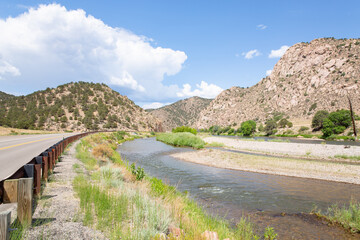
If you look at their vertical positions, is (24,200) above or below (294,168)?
above

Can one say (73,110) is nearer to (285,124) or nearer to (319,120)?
(285,124)

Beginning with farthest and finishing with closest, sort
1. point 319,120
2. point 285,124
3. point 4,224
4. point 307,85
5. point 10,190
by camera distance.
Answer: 1. point 307,85
2. point 285,124
3. point 319,120
4. point 10,190
5. point 4,224

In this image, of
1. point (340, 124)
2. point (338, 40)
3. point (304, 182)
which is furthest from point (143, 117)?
point (338, 40)

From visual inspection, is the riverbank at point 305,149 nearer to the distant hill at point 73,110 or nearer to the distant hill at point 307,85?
the distant hill at point 73,110

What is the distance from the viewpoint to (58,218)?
448cm

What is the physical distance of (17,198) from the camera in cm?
369

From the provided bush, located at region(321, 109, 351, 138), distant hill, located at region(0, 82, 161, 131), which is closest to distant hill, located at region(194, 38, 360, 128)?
bush, located at region(321, 109, 351, 138)

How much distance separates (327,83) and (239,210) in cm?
11114

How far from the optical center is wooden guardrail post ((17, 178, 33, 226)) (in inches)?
146

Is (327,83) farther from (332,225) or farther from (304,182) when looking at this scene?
(332,225)

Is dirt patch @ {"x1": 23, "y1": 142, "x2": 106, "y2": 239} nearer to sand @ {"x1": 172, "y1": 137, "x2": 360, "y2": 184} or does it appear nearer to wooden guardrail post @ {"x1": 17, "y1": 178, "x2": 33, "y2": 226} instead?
wooden guardrail post @ {"x1": 17, "y1": 178, "x2": 33, "y2": 226}

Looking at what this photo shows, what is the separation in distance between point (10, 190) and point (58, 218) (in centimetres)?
128

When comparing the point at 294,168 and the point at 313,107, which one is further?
the point at 313,107

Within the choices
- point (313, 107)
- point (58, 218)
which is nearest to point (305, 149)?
point (58, 218)
